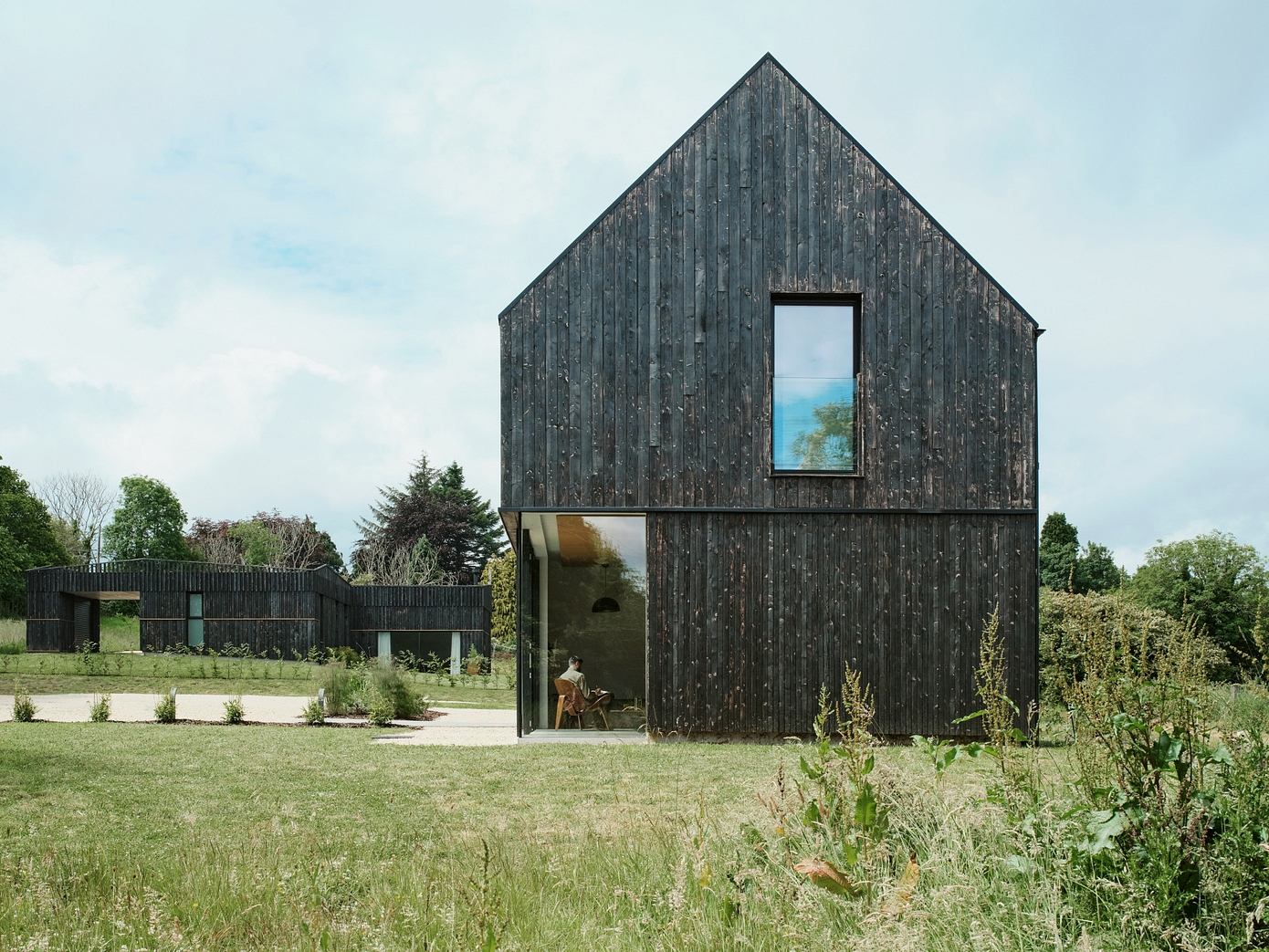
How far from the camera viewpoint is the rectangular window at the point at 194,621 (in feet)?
104

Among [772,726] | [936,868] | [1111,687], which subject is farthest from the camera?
[772,726]

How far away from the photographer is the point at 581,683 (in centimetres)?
1304

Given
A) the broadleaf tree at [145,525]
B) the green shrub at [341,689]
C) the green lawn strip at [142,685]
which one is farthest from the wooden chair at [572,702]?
the broadleaf tree at [145,525]

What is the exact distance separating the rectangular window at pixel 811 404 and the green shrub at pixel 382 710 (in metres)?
6.52

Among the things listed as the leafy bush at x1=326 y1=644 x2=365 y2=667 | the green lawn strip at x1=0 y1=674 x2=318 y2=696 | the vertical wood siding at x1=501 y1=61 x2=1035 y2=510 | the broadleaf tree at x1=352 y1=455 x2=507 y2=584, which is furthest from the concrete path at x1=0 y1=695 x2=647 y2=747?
the broadleaf tree at x1=352 y1=455 x2=507 y2=584

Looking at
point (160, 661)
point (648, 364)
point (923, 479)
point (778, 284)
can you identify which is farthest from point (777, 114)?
A: point (160, 661)

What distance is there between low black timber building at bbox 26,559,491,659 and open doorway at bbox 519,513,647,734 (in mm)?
18956

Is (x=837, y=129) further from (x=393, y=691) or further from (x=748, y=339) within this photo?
(x=393, y=691)

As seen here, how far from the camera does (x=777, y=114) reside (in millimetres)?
12688

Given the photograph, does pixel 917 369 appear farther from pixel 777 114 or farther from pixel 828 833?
pixel 828 833

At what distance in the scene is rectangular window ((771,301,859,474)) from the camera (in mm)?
12398

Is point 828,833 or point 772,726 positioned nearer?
point 828,833

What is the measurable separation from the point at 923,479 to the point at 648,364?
328 cm

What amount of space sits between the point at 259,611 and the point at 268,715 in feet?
51.4
